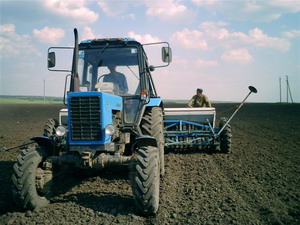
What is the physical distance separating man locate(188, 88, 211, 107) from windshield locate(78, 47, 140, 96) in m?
5.28

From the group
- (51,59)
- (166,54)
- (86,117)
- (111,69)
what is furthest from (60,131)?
(166,54)

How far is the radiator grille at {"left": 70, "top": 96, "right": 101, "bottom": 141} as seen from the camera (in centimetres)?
461

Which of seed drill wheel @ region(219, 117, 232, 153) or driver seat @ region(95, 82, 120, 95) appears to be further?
seed drill wheel @ region(219, 117, 232, 153)

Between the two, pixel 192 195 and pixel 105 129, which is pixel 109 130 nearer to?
pixel 105 129

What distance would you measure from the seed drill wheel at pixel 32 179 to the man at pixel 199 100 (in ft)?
23.3

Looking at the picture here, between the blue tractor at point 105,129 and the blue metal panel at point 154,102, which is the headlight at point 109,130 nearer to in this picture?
the blue tractor at point 105,129

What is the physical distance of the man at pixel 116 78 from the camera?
19.6 ft

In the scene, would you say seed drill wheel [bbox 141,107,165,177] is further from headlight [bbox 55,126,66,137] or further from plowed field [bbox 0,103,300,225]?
headlight [bbox 55,126,66,137]

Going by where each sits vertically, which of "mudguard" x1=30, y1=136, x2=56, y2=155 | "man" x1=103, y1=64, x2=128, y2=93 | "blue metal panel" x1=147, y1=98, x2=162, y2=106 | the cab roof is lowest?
"mudguard" x1=30, y1=136, x2=56, y2=155

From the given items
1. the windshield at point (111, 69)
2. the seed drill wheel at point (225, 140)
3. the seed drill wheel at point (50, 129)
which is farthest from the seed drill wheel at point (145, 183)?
the seed drill wheel at point (225, 140)

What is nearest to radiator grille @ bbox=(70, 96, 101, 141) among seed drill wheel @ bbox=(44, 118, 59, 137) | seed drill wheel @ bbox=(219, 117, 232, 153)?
seed drill wheel @ bbox=(44, 118, 59, 137)

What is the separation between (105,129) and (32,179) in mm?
1270

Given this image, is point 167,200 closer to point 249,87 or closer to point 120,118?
point 120,118

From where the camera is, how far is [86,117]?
15.2 feet
